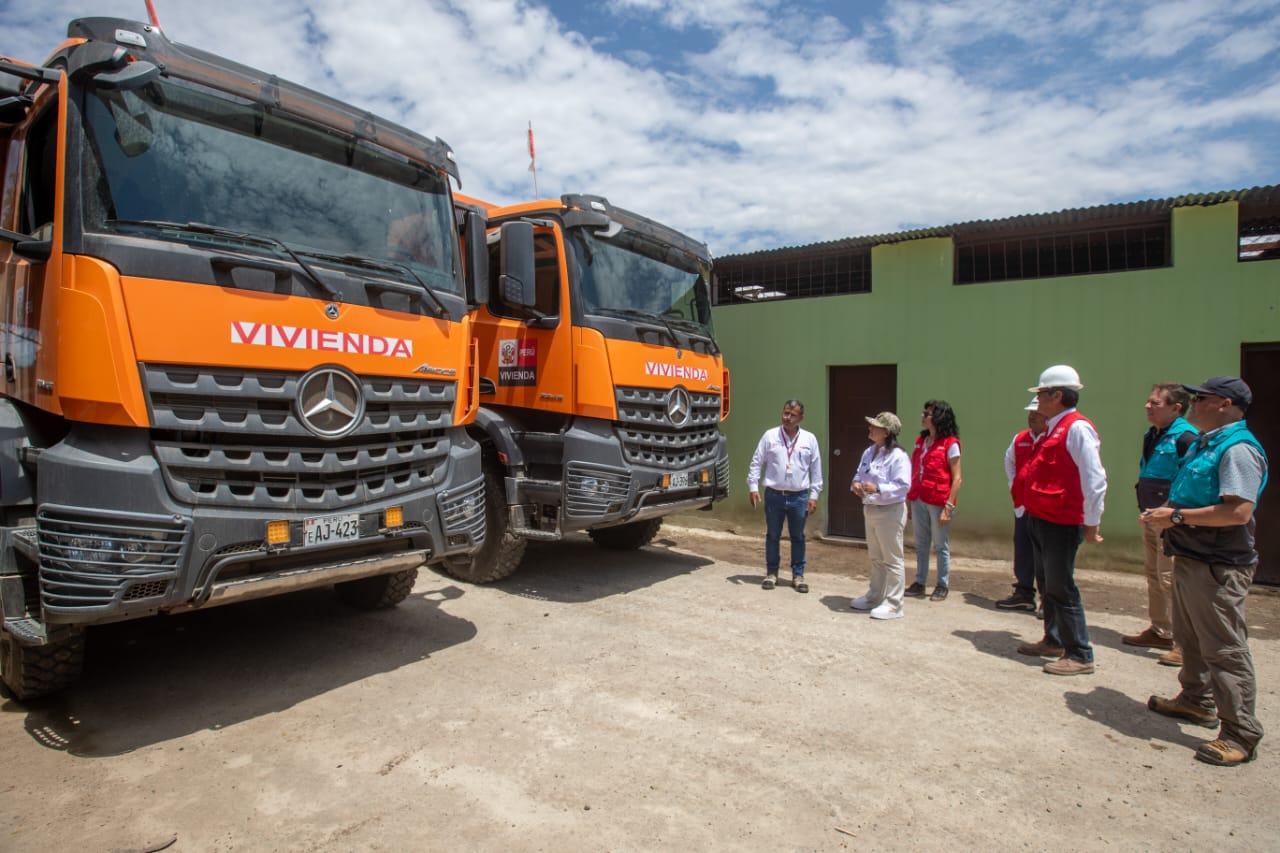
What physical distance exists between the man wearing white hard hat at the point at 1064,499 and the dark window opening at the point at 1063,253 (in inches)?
152

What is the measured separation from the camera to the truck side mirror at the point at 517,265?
5.04 m

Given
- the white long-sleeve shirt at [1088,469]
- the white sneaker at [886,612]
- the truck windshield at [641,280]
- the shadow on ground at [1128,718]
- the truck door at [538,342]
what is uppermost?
the truck windshield at [641,280]

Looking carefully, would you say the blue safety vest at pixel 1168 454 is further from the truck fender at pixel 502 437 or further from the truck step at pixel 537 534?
the truck fender at pixel 502 437

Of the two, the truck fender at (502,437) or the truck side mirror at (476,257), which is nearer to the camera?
the truck side mirror at (476,257)

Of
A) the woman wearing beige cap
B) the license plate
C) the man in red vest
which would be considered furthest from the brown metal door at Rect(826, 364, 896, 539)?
the license plate

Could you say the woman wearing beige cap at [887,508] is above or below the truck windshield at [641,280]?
below

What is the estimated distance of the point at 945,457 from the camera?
594 cm

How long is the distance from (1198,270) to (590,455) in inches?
238

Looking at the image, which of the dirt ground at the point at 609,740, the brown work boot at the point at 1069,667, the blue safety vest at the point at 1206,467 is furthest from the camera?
the brown work boot at the point at 1069,667

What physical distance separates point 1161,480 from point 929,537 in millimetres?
1904

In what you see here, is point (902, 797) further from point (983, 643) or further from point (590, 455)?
point (590, 455)

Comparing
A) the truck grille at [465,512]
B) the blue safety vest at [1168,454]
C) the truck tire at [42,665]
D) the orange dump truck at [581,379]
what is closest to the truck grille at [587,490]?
the orange dump truck at [581,379]

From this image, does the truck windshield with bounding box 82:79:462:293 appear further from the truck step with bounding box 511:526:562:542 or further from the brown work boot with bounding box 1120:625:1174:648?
the brown work boot with bounding box 1120:625:1174:648

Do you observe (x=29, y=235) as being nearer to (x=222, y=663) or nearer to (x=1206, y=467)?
(x=222, y=663)
